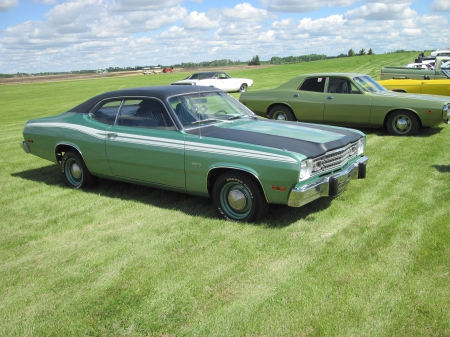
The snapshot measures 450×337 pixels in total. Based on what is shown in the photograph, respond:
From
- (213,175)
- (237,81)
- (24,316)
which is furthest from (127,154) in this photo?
(237,81)

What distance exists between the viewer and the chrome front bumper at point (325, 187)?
14.9 ft

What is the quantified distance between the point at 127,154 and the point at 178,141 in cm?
87

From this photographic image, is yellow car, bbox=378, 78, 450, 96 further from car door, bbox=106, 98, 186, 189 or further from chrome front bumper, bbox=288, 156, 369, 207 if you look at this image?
car door, bbox=106, 98, 186, 189

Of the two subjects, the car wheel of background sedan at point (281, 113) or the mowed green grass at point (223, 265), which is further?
the car wheel of background sedan at point (281, 113)

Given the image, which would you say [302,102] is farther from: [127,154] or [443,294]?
[443,294]

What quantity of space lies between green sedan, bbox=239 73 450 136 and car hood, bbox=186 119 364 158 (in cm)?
437

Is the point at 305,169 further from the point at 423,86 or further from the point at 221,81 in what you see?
the point at 221,81

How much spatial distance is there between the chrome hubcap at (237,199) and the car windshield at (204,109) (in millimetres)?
1008

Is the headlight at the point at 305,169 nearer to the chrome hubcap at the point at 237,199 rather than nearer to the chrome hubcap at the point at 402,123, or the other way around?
the chrome hubcap at the point at 237,199

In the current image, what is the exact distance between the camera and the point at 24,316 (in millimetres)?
3436

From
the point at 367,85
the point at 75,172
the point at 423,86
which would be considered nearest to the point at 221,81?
the point at 423,86

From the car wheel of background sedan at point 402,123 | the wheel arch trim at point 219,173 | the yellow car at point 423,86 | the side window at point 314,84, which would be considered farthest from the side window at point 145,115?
the yellow car at point 423,86

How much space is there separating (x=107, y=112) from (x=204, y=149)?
190 cm

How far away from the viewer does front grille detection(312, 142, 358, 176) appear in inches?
191
